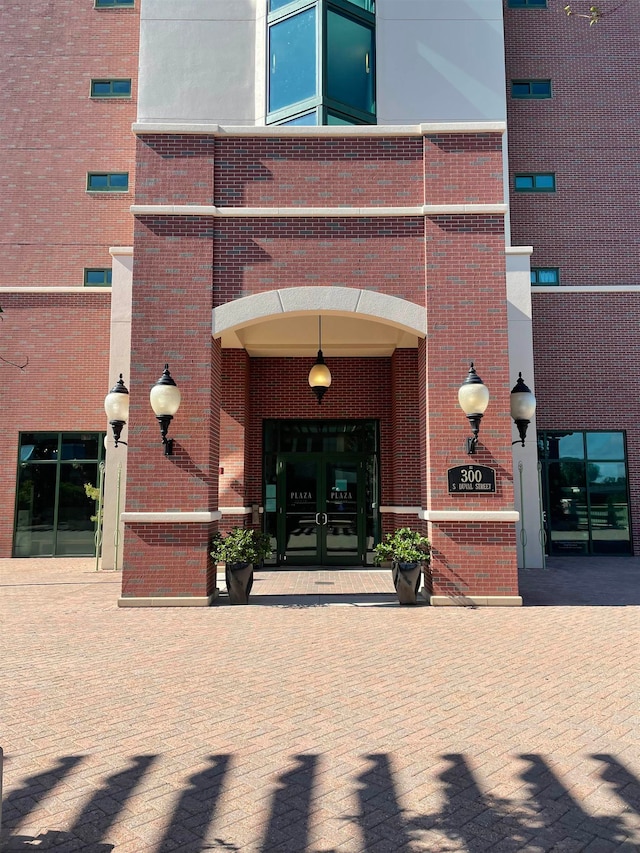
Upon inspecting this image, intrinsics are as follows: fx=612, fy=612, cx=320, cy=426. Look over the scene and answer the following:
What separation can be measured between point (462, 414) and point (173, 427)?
14.5 ft

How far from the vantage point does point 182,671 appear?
5926mm

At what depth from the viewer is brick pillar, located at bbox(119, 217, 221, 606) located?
29.8 feet

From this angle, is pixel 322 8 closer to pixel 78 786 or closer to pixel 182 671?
pixel 182 671

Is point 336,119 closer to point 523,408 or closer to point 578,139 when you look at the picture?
point 523,408

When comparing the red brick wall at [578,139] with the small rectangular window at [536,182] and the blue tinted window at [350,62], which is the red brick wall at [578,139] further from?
the blue tinted window at [350,62]

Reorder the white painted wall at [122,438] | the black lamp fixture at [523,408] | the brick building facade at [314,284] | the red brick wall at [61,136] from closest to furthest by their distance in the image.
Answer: the brick building facade at [314,284] → the black lamp fixture at [523,408] → the white painted wall at [122,438] → the red brick wall at [61,136]

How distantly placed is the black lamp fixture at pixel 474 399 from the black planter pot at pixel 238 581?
3940 millimetres

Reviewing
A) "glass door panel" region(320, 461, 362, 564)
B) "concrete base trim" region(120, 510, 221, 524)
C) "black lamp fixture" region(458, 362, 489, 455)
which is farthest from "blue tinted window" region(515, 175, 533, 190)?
"concrete base trim" region(120, 510, 221, 524)

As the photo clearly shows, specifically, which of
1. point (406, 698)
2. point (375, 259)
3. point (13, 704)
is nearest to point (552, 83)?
point (375, 259)

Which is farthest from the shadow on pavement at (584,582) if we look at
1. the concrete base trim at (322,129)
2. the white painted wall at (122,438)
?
the white painted wall at (122,438)

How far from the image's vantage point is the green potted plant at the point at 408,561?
30.2 feet

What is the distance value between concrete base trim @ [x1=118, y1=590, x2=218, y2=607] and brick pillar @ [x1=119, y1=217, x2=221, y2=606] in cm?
1

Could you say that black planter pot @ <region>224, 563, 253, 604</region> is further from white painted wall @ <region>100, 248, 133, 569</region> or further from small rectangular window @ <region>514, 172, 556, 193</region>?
small rectangular window @ <region>514, 172, 556, 193</region>

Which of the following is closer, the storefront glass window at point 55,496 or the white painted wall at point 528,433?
the white painted wall at point 528,433
